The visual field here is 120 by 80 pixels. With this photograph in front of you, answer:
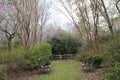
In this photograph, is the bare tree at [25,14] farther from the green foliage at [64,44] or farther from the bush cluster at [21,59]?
the green foliage at [64,44]

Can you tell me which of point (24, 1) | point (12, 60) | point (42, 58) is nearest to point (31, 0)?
point (24, 1)

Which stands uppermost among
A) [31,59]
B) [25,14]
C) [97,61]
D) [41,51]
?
[25,14]

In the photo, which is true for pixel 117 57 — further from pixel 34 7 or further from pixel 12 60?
pixel 34 7

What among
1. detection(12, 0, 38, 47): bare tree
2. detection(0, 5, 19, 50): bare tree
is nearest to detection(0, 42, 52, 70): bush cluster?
detection(12, 0, 38, 47): bare tree

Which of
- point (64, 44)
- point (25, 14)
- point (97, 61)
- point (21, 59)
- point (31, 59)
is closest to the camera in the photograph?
point (21, 59)

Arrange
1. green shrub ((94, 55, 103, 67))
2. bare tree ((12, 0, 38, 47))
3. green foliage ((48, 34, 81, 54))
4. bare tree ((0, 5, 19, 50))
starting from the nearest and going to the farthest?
1. green shrub ((94, 55, 103, 67))
2. bare tree ((12, 0, 38, 47))
3. bare tree ((0, 5, 19, 50))
4. green foliage ((48, 34, 81, 54))

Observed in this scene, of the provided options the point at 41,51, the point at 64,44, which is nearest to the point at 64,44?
the point at 64,44

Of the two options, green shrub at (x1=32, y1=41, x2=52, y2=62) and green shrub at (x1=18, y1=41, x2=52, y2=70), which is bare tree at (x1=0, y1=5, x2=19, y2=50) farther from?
green shrub at (x1=18, y1=41, x2=52, y2=70)

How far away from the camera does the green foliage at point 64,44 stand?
2670cm

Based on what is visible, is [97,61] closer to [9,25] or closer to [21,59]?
[21,59]

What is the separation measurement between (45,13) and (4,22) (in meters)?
5.34

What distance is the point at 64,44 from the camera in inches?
1054

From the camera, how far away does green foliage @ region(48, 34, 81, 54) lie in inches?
1051

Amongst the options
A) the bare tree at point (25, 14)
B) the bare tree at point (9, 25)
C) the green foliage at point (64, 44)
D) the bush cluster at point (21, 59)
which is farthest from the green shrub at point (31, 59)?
the green foliage at point (64, 44)
